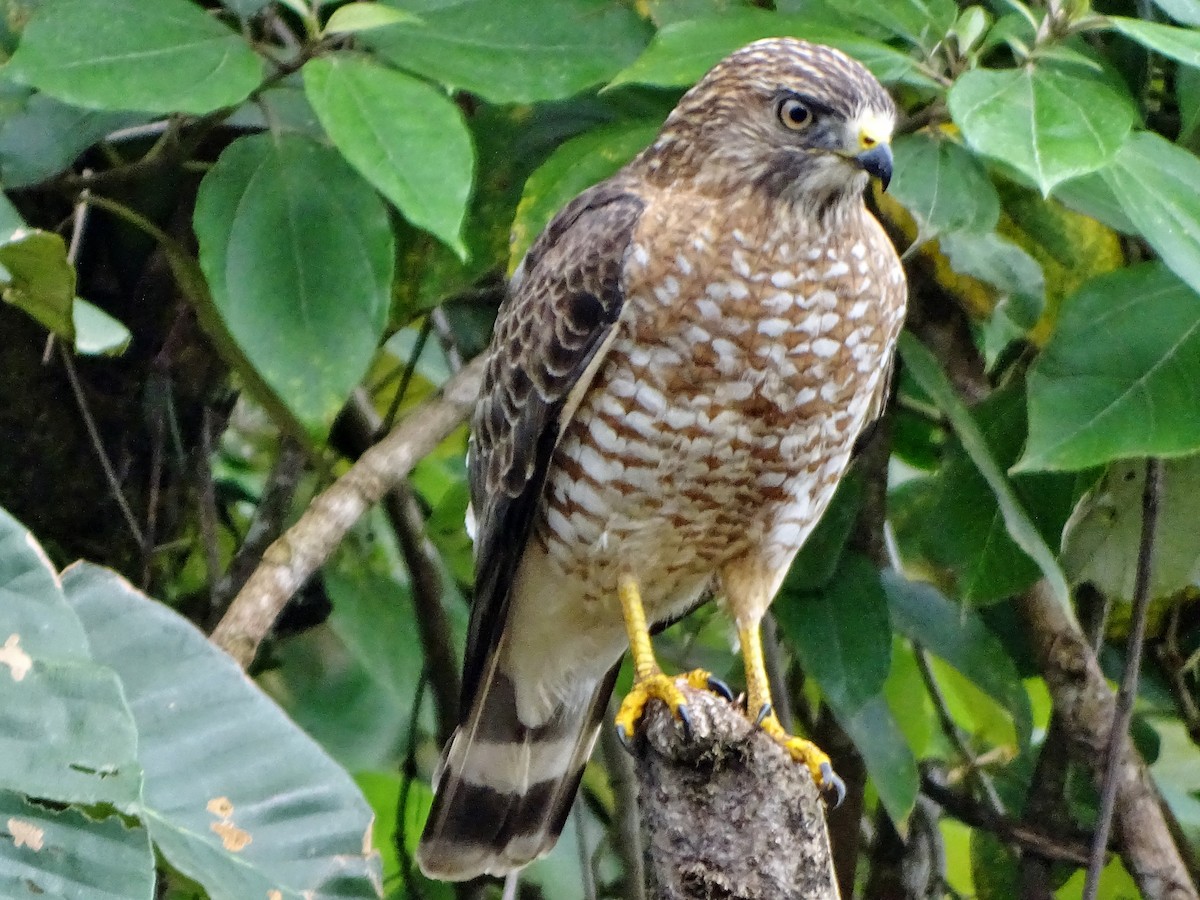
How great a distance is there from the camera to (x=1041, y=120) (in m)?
1.84

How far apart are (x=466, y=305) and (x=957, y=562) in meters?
1.14

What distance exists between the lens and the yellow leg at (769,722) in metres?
2.23

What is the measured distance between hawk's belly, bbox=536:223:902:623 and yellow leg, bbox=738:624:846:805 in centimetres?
18

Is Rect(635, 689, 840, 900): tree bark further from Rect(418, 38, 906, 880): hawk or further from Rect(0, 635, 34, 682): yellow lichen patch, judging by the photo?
Rect(0, 635, 34, 682): yellow lichen patch

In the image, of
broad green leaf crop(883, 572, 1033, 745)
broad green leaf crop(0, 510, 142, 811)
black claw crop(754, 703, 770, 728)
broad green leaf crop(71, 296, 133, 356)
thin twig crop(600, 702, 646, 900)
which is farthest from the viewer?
thin twig crop(600, 702, 646, 900)

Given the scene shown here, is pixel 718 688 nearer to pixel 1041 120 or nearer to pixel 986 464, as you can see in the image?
pixel 986 464

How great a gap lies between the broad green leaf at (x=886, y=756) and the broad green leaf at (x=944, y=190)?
838 mm

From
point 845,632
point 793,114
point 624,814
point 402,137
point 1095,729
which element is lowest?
point 624,814

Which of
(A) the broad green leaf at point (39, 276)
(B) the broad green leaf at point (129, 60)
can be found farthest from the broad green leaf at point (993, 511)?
(A) the broad green leaf at point (39, 276)

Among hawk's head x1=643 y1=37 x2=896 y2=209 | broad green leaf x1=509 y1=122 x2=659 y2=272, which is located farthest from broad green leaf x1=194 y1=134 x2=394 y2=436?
hawk's head x1=643 y1=37 x2=896 y2=209

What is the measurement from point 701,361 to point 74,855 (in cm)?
108

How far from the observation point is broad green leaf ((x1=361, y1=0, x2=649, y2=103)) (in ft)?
7.04

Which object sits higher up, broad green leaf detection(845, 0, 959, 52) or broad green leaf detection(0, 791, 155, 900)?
broad green leaf detection(845, 0, 959, 52)

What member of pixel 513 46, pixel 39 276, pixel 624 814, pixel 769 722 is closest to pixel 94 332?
pixel 39 276
